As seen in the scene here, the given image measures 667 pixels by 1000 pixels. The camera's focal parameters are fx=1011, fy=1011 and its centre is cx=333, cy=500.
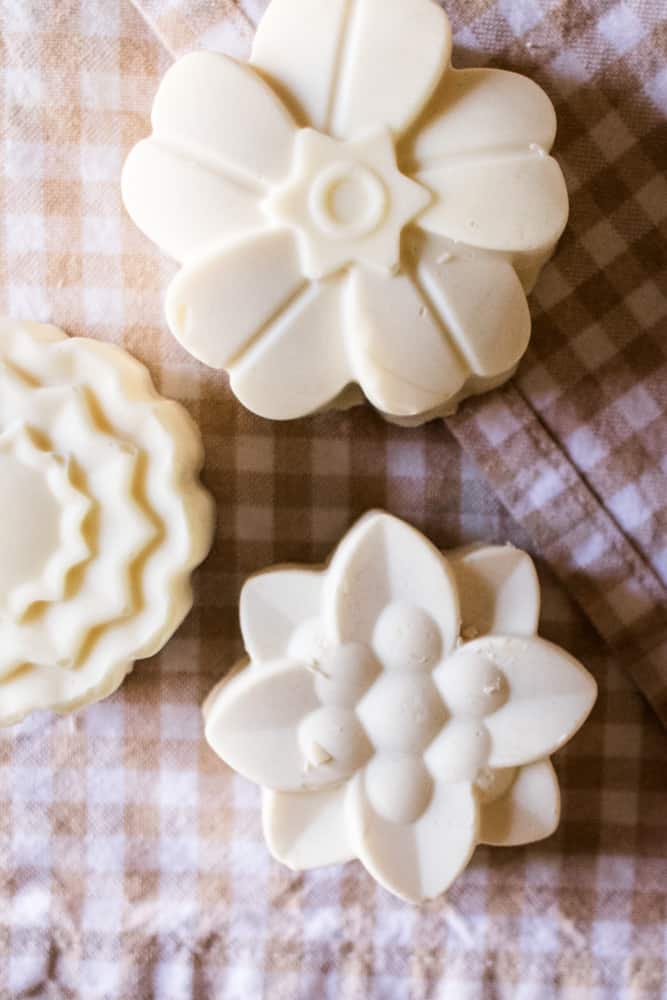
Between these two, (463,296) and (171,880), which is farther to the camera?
(171,880)

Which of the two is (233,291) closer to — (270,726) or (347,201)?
(347,201)

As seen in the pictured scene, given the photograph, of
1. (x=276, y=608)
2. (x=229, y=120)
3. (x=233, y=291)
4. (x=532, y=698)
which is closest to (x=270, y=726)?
(x=276, y=608)

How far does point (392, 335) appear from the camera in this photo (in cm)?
68

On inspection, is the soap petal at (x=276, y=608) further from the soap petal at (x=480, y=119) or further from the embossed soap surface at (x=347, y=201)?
the soap petal at (x=480, y=119)

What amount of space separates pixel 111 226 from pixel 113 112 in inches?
3.3

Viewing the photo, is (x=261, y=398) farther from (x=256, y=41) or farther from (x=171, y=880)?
(x=171, y=880)

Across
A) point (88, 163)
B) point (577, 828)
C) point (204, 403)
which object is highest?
point (88, 163)

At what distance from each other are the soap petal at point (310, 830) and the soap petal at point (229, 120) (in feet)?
Answer: 1.43

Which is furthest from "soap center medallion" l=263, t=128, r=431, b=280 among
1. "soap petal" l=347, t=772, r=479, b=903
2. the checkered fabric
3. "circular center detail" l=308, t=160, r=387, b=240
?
"soap petal" l=347, t=772, r=479, b=903

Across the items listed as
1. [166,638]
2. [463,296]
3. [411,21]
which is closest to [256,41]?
[411,21]

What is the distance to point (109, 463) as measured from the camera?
70 cm

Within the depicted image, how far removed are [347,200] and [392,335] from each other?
0.31 feet

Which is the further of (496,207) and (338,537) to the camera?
(338,537)

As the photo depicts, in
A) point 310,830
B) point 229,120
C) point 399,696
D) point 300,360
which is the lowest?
point 310,830
